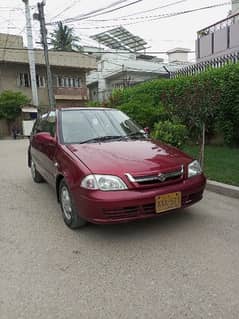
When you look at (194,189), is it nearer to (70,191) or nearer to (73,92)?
(70,191)

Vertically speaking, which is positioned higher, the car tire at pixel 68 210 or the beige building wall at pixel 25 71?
the beige building wall at pixel 25 71

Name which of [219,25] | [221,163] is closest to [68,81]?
[219,25]

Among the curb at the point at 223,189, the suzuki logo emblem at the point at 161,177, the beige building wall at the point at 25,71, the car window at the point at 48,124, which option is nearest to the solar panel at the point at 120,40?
the beige building wall at the point at 25,71

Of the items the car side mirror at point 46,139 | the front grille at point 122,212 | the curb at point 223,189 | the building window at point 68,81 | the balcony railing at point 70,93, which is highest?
the building window at point 68,81

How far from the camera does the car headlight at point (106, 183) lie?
3.19 meters

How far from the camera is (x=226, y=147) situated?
791cm

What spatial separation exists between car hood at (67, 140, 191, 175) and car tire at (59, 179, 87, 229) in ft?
1.73

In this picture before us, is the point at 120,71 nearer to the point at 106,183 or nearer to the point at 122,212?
the point at 106,183

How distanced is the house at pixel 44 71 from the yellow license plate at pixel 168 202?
89.4 feet

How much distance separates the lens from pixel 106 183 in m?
3.20

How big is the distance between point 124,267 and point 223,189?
2735mm

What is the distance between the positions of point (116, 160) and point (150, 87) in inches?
287

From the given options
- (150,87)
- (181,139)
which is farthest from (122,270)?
(150,87)

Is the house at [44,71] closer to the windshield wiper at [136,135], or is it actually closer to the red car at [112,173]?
the red car at [112,173]
